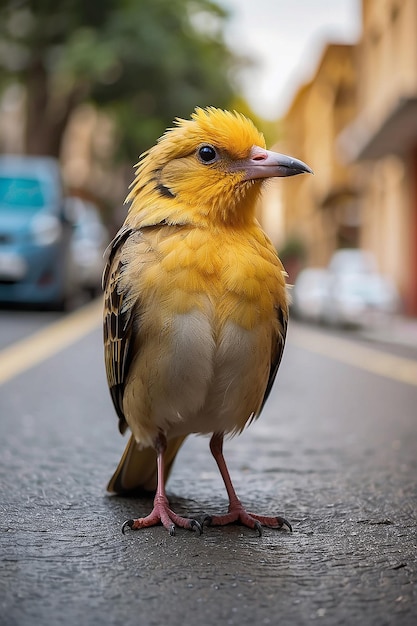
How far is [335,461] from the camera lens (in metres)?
5.08

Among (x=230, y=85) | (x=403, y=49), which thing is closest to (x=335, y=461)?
(x=403, y=49)

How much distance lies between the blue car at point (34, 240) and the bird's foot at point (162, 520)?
35.9 ft

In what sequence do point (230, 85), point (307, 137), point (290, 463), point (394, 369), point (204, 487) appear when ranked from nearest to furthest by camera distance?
point (204, 487), point (290, 463), point (394, 369), point (230, 85), point (307, 137)

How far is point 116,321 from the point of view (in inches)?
140

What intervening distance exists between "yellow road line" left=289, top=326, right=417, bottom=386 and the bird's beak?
596 centimetres

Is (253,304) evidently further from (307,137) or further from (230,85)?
(307,137)

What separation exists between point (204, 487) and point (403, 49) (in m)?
24.5

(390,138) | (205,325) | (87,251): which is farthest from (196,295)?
(390,138)

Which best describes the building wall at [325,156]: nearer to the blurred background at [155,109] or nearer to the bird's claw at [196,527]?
the blurred background at [155,109]

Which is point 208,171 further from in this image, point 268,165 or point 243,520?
point 243,520

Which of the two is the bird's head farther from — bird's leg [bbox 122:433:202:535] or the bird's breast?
bird's leg [bbox 122:433:202:535]

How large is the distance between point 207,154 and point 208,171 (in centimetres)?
6

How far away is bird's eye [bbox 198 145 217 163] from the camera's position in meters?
3.57

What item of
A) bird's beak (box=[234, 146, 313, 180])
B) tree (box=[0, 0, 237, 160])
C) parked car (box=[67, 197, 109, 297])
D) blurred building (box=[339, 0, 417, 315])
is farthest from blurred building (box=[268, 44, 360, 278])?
bird's beak (box=[234, 146, 313, 180])
